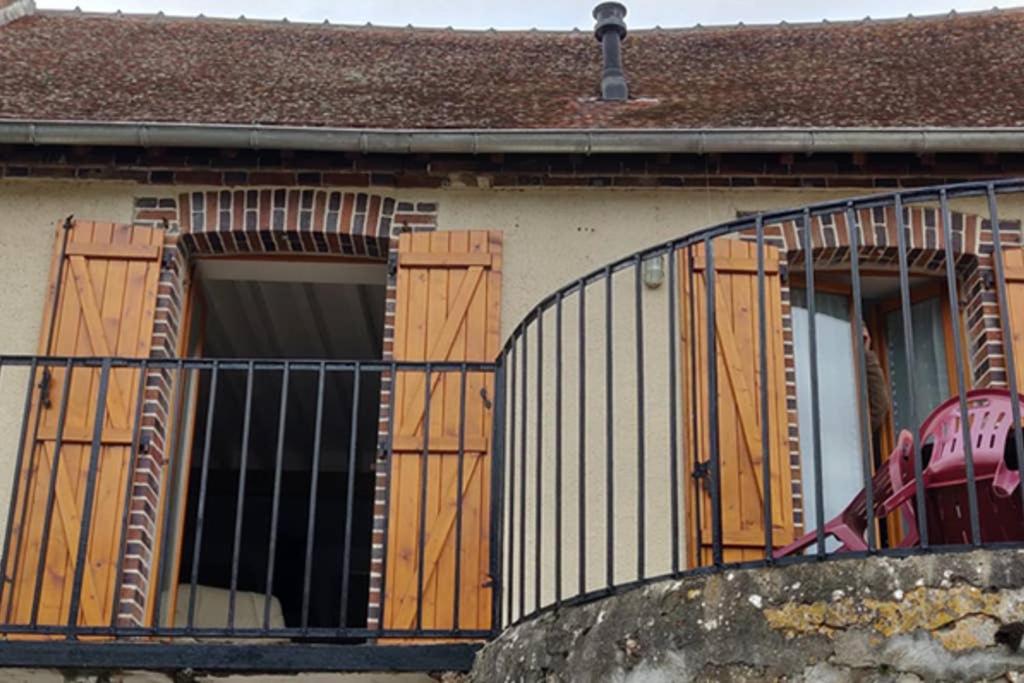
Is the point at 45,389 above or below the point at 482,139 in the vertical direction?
below

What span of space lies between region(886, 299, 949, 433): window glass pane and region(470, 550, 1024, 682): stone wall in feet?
11.7

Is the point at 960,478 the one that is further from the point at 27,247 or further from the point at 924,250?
Result: the point at 27,247

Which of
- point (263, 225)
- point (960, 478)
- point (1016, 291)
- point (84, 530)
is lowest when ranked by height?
point (960, 478)

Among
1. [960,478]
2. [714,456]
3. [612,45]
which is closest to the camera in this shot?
[714,456]

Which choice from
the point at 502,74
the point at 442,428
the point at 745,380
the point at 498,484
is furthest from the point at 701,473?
the point at 502,74

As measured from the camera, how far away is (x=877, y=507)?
14.9ft

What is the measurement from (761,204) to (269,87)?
9.85 feet

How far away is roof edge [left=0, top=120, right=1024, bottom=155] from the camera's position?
6.83 metres

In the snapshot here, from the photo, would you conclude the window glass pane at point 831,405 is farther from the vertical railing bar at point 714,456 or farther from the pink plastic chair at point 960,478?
the vertical railing bar at point 714,456

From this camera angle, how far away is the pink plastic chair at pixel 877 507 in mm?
4297

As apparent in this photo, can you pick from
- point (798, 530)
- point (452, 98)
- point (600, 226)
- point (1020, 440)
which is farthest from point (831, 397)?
point (1020, 440)

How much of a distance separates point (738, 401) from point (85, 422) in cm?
305

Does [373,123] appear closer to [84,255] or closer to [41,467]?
[84,255]

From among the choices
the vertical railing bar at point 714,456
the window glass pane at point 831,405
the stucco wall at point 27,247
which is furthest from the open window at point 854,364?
the stucco wall at point 27,247
